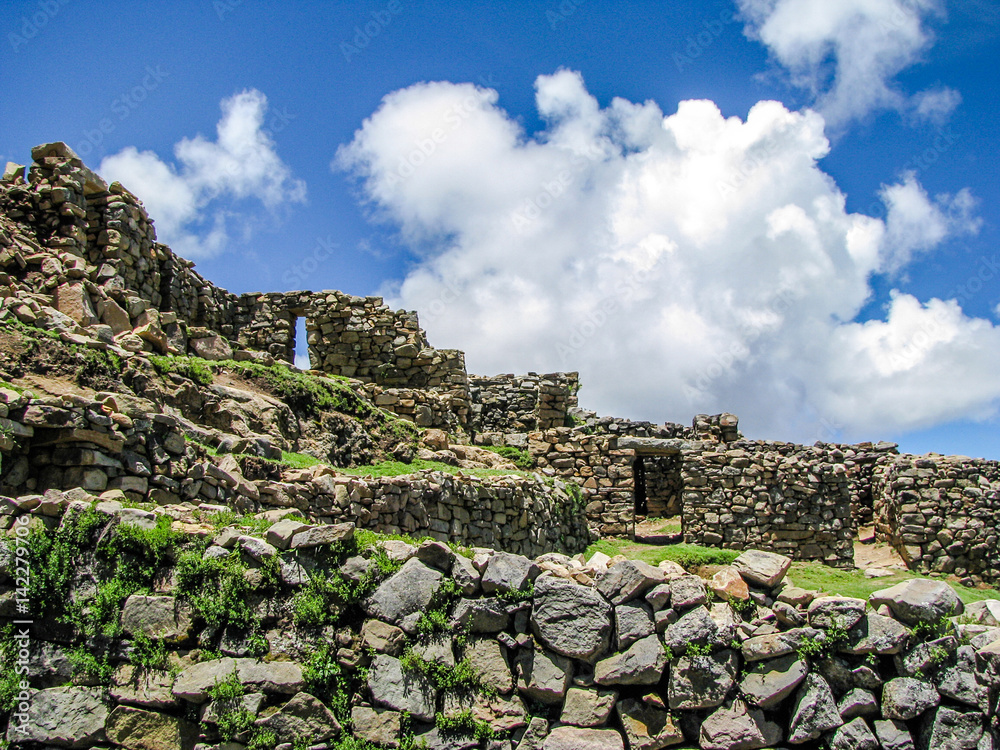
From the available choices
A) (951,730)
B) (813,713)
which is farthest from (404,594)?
(951,730)

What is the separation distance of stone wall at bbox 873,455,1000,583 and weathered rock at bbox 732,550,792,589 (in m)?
14.5

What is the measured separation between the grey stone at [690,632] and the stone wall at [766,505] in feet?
37.5

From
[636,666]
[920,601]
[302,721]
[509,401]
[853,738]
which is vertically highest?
[509,401]

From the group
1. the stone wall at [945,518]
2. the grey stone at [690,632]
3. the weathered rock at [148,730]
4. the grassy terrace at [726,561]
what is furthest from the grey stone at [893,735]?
the stone wall at [945,518]

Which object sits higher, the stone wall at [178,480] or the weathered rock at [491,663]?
the stone wall at [178,480]

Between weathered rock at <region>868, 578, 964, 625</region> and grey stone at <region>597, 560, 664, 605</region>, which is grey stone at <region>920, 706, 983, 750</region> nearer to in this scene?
weathered rock at <region>868, 578, 964, 625</region>

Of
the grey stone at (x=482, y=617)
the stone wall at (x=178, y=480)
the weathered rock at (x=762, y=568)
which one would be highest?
→ the stone wall at (x=178, y=480)

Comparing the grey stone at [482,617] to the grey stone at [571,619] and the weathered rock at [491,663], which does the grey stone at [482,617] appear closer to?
the weathered rock at [491,663]

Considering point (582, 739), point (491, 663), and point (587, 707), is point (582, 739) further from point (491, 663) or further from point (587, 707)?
point (491, 663)

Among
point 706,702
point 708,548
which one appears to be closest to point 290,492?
point 706,702

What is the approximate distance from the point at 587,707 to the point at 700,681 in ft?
3.03

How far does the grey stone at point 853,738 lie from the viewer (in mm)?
5062

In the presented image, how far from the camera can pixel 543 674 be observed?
5.33 meters

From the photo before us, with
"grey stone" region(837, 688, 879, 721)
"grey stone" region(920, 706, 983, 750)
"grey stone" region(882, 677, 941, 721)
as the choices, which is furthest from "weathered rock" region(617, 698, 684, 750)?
"grey stone" region(920, 706, 983, 750)
